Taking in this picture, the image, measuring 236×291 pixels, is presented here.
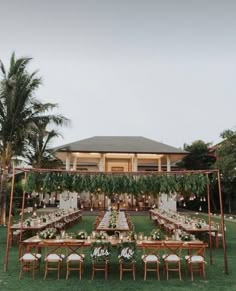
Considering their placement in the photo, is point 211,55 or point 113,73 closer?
point 211,55

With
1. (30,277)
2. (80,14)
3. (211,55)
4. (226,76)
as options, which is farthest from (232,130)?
(30,277)

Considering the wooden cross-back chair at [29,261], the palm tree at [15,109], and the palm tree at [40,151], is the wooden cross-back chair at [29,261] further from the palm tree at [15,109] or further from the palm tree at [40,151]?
the palm tree at [40,151]

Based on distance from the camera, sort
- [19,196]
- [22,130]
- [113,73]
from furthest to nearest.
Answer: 1. [19,196]
2. [113,73]
3. [22,130]

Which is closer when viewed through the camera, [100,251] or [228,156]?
[100,251]

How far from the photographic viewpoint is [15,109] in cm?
1770

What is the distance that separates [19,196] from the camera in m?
29.0

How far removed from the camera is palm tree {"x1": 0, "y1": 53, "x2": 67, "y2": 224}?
57.1ft

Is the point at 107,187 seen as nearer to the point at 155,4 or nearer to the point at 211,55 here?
the point at 155,4

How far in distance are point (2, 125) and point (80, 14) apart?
7.90 metres

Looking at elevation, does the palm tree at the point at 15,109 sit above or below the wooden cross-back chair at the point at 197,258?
above

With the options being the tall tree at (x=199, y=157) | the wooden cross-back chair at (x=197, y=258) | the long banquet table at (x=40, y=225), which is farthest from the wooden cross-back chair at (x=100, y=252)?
the tall tree at (x=199, y=157)

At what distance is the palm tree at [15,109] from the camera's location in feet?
57.1

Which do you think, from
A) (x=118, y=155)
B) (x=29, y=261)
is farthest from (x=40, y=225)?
(x=118, y=155)

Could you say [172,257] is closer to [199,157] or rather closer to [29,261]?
[29,261]
